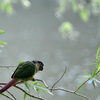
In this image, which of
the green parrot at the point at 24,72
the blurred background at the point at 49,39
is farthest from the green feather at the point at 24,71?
the blurred background at the point at 49,39

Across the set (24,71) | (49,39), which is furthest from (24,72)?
(49,39)

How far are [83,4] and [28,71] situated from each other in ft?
3.16

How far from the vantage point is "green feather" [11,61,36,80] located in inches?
15.7

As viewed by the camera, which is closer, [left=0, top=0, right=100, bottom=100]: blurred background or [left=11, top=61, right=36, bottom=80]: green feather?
[left=11, top=61, right=36, bottom=80]: green feather

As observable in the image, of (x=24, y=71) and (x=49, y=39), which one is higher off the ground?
(x=49, y=39)

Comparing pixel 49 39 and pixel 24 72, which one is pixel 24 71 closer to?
pixel 24 72

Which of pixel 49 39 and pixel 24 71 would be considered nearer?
pixel 24 71

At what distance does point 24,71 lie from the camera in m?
0.42

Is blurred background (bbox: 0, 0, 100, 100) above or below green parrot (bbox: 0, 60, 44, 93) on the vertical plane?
above

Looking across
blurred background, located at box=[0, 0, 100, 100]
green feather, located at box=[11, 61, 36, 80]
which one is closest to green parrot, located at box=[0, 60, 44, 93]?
green feather, located at box=[11, 61, 36, 80]

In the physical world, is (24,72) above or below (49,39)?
below

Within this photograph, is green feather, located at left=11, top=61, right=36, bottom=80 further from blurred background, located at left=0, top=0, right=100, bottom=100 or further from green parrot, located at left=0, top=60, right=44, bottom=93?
blurred background, located at left=0, top=0, right=100, bottom=100

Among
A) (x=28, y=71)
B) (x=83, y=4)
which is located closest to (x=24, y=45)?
(x=83, y=4)

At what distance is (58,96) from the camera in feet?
8.13
